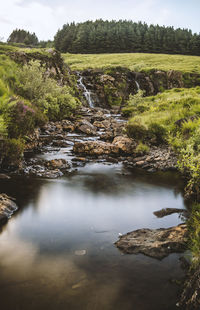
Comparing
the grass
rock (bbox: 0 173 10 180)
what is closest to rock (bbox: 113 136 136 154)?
rock (bbox: 0 173 10 180)

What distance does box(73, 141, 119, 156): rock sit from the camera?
13.9 m

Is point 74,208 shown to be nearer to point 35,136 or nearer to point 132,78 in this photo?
point 35,136

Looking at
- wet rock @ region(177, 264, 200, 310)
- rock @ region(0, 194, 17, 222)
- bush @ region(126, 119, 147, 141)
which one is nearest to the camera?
wet rock @ region(177, 264, 200, 310)

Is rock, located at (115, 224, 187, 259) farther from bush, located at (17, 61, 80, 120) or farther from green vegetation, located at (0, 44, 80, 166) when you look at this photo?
bush, located at (17, 61, 80, 120)

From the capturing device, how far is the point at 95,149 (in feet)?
45.6

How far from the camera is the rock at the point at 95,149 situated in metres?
13.9

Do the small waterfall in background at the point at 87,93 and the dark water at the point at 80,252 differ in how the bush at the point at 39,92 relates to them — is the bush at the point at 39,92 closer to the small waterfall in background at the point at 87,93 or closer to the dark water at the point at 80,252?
the dark water at the point at 80,252

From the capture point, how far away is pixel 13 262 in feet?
15.9

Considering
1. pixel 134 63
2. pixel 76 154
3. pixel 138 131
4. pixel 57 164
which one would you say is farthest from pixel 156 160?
pixel 134 63

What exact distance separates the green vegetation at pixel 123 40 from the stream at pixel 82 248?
326 ft

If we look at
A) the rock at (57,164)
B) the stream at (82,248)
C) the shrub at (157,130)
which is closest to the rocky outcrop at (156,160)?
the shrub at (157,130)

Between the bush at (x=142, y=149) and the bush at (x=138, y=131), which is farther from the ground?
the bush at (x=138, y=131)

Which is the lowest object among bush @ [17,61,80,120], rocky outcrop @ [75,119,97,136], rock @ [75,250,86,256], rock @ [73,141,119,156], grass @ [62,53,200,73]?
rock @ [75,250,86,256]

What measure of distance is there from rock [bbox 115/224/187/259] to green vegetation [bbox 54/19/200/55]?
10234cm
